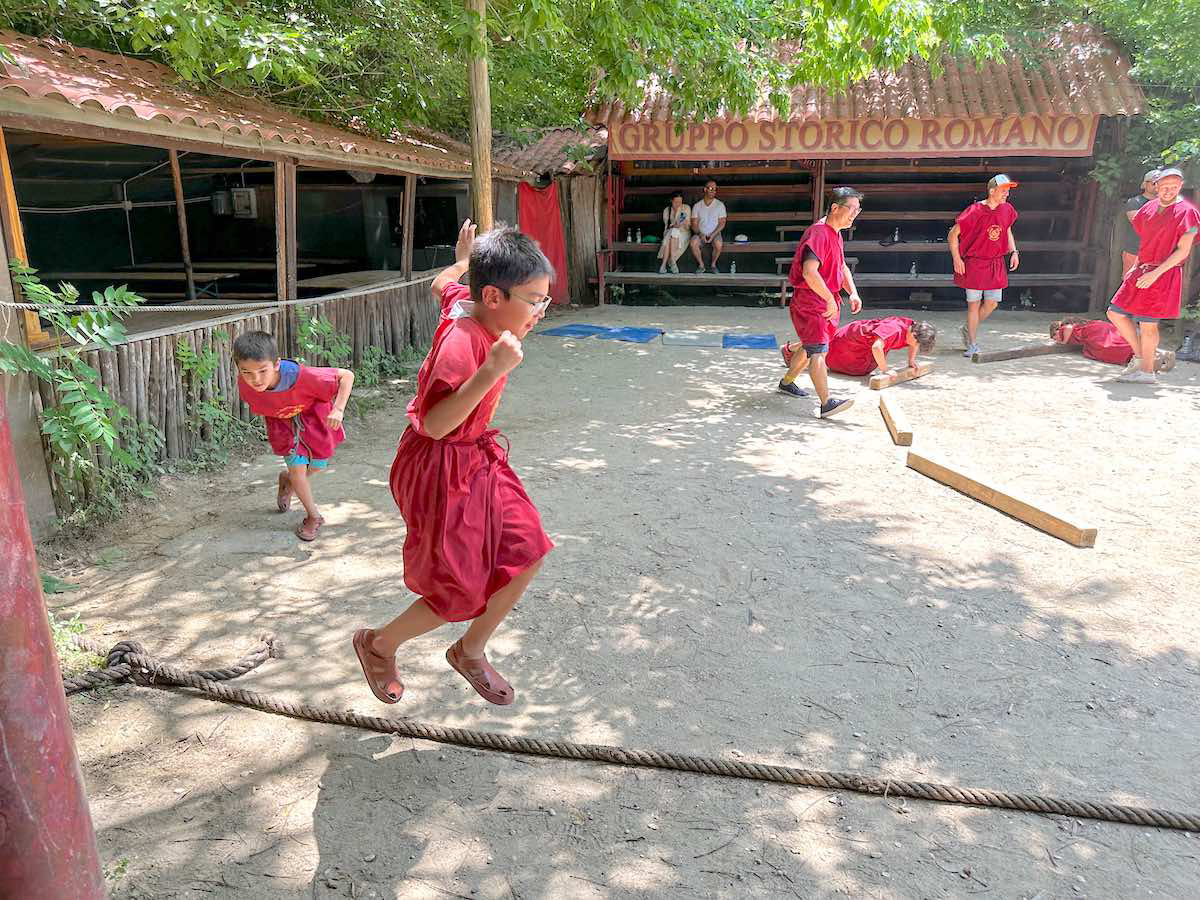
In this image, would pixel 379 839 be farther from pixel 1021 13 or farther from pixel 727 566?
pixel 1021 13

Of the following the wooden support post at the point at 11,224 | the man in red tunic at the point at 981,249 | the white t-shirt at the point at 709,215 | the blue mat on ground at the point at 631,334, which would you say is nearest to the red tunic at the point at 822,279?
the man in red tunic at the point at 981,249

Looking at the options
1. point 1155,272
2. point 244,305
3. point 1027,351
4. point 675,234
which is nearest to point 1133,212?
point 1155,272

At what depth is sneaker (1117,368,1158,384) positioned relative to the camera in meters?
8.04

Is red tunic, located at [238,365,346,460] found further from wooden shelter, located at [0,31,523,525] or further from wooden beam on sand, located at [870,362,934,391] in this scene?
wooden beam on sand, located at [870,362,934,391]

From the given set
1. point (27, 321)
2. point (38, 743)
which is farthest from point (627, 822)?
point (27, 321)

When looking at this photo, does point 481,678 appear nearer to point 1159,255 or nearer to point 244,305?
point 244,305

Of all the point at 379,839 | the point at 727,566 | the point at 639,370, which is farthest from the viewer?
the point at 639,370

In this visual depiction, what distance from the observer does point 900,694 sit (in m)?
3.10

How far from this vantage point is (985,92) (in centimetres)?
1221

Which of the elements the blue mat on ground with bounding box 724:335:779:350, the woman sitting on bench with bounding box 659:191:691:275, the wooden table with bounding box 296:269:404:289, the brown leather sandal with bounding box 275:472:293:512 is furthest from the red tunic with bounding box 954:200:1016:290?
the brown leather sandal with bounding box 275:472:293:512

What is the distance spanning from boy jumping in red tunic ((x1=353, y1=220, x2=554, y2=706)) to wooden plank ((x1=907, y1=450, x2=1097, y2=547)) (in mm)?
3032

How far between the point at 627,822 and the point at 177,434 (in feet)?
14.0

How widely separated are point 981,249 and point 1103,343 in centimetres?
156

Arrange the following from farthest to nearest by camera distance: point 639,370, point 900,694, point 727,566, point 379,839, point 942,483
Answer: point 639,370 → point 942,483 → point 727,566 → point 900,694 → point 379,839
